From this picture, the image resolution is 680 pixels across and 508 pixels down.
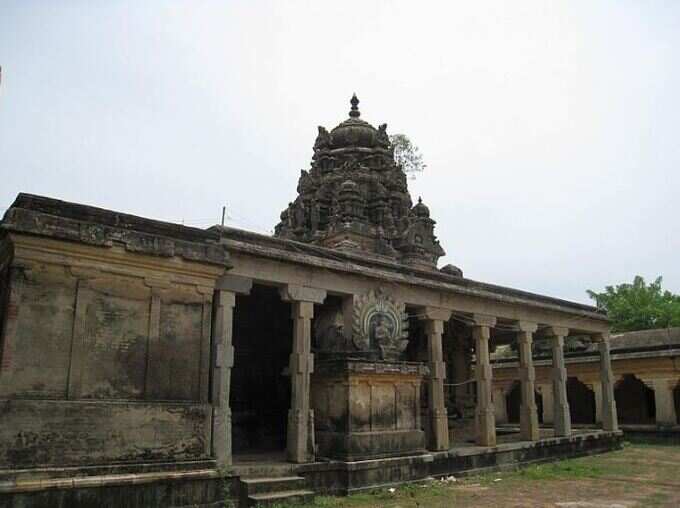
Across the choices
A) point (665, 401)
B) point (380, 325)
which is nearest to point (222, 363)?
point (380, 325)

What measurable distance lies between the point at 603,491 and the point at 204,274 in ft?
29.4

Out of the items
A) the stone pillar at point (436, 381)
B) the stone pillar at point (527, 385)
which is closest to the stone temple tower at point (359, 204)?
→ the stone pillar at point (527, 385)

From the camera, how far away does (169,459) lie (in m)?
9.14

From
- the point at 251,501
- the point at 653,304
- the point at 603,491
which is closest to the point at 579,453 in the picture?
the point at 603,491

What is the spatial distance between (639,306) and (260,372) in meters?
35.0

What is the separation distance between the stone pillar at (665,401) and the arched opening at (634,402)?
429cm

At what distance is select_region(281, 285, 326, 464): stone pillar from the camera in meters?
11.2

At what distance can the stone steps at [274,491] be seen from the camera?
9703 millimetres

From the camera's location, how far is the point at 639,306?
136ft

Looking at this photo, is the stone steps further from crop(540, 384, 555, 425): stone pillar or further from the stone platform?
crop(540, 384, 555, 425): stone pillar

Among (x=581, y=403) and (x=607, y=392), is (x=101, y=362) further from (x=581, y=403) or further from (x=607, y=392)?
(x=581, y=403)

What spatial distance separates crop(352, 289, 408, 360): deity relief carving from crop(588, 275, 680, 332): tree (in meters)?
29.1

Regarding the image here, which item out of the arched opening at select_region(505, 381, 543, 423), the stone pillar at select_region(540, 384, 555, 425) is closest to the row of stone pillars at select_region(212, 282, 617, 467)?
the stone pillar at select_region(540, 384, 555, 425)

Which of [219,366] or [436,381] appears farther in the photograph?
[436,381]
